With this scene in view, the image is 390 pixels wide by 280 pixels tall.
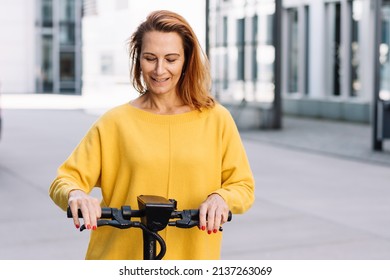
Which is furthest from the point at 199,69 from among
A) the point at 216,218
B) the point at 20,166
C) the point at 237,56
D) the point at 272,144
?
the point at 237,56

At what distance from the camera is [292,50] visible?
27656 mm

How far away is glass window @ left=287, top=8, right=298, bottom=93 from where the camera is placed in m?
27.4

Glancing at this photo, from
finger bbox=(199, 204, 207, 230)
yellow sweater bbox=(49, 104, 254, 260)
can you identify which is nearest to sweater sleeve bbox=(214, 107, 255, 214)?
yellow sweater bbox=(49, 104, 254, 260)

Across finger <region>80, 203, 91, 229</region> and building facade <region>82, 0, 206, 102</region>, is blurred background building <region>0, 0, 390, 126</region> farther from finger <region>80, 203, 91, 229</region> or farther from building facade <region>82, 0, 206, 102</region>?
finger <region>80, 203, 91, 229</region>

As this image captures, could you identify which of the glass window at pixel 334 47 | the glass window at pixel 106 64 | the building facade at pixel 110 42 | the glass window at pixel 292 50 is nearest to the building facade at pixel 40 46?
the building facade at pixel 110 42

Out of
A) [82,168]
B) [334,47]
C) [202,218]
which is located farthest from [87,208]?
[334,47]

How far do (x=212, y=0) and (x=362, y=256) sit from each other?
1569 cm

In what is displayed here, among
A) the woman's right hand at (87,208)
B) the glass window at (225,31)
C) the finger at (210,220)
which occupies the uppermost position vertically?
the glass window at (225,31)

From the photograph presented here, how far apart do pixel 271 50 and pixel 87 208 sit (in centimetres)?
2047

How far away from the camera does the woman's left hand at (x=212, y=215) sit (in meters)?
2.31

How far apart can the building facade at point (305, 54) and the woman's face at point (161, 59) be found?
1738cm

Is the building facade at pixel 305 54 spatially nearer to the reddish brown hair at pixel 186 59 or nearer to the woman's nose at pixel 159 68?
the reddish brown hair at pixel 186 59

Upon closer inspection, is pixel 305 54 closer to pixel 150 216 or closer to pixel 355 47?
pixel 355 47
